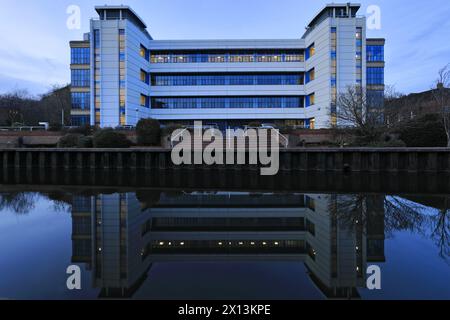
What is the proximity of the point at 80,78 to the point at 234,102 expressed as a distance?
32.8 m

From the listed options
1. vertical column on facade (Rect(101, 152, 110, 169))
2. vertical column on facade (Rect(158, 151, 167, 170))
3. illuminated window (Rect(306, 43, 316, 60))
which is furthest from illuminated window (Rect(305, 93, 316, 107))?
vertical column on facade (Rect(101, 152, 110, 169))

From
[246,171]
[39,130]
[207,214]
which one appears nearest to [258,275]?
[207,214]

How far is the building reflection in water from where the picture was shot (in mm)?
7391

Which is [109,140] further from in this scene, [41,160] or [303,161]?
[303,161]

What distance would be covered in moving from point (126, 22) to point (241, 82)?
24464 millimetres

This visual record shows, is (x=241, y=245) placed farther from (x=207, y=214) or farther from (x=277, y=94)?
(x=277, y=94)

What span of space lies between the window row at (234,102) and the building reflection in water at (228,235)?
5495 centimetres

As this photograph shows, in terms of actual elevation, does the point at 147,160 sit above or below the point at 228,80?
below

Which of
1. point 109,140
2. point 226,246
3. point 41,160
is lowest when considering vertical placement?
point 226,246

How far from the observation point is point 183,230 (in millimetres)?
10781

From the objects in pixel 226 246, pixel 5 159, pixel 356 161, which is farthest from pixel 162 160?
pixel 226 246

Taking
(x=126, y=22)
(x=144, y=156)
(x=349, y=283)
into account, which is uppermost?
(x=126, y=22)

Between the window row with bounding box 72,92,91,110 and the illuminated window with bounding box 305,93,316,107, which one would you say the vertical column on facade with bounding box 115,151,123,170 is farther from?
the window row with bounding box 72,92,91,110

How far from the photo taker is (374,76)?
247 ft
